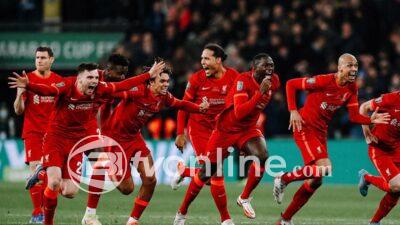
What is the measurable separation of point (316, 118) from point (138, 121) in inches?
97.5

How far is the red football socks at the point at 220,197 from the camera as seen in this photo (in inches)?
539

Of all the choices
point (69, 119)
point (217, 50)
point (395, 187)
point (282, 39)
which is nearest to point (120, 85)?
point (69, 119)

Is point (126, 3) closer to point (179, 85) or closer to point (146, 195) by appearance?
point (179, 85)

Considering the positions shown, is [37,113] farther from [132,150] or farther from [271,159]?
[271,159]

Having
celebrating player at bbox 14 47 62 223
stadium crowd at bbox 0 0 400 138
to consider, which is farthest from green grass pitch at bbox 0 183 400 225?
stadium crowd at bbox 0 0 400 138

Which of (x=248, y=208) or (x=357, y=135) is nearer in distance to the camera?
(x=248, y=208)

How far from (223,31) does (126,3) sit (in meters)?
3.74

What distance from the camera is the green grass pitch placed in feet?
49.2

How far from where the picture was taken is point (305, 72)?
73.7ft

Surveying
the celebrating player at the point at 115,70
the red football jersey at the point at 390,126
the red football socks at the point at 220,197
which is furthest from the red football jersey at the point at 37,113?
the red football jersey at the point at 390,126

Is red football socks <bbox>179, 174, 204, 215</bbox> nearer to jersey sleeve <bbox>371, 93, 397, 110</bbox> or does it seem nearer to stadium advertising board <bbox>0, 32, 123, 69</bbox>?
jersey sleeve <bbox>371, 93, 397, 110</bbox>

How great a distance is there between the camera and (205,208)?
17.1 m

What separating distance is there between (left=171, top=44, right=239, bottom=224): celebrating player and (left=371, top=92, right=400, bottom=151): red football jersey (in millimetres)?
2249

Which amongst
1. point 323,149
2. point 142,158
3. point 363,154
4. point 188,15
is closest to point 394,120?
point 323,149
